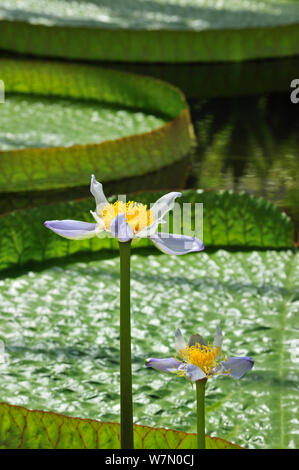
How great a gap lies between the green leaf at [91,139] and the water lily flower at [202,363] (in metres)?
1.20

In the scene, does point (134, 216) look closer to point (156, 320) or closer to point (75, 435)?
point (75, 435)

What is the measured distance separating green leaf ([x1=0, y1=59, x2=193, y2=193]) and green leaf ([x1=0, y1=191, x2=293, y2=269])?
13.2 inches

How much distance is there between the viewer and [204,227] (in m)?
1.59

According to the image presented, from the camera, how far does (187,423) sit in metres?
1.03

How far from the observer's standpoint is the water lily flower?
657mm

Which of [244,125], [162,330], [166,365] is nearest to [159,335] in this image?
[162,330]

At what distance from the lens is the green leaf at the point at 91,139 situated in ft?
6.18

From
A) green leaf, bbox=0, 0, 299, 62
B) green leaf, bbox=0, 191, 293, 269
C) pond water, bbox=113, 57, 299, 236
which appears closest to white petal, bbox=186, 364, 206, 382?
green leaf, bbox=0, 191, 293, 269

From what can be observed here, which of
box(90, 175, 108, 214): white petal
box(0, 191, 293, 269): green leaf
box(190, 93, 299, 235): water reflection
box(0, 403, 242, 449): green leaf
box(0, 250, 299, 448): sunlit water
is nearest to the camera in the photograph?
box(90, 175, 108, 214): white petal

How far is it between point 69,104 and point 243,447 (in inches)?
67.4

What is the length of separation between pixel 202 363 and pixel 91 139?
1525 millimetres

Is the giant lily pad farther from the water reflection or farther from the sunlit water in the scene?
the water reflection

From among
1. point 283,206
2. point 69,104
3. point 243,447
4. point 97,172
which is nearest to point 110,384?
point 243,447

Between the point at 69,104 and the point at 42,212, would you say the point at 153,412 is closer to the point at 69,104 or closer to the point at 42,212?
the point at 42,212
